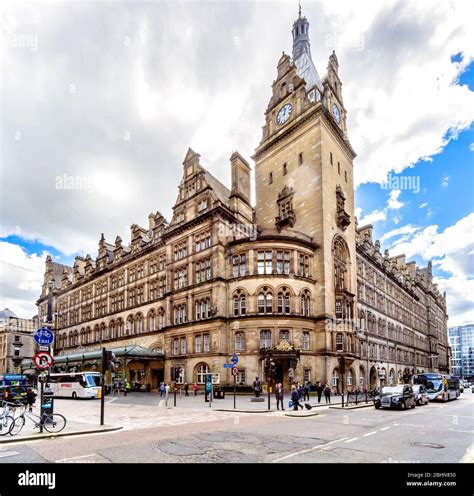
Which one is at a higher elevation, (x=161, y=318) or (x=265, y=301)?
(x=265, y=301)

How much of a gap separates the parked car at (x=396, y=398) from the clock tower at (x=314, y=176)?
41.8 feet

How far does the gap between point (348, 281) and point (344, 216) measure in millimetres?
7641

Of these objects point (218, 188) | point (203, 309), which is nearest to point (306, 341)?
point (203, 309)

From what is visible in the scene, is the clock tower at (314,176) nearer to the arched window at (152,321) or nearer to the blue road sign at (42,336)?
the arched window at (152,321)

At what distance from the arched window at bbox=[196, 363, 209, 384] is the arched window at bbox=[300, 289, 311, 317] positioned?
11.4 metres

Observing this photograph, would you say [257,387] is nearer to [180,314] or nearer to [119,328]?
[180,314]

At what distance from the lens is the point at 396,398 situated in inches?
992

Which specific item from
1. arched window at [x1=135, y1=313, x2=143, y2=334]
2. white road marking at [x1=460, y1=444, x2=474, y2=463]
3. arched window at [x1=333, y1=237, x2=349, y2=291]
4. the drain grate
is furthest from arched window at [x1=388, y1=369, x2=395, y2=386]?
white road marking at [x1=460, y1=444, x2=474, y2=463]

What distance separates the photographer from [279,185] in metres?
47.6

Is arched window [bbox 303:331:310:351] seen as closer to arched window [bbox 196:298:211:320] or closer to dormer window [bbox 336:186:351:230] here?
arched window [bbox 196:298:211:320]

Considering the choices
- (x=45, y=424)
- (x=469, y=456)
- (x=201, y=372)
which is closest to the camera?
(x=469, y=456)

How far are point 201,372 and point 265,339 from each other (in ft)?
27.6

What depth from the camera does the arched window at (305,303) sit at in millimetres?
38378
